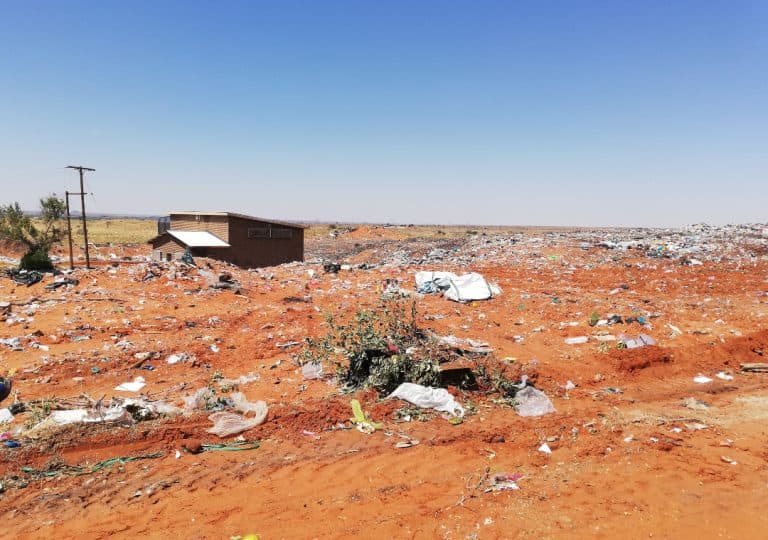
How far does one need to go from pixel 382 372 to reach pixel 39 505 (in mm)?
3609

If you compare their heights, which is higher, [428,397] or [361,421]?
[428,397]

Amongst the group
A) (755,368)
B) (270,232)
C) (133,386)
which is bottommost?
(133,386)

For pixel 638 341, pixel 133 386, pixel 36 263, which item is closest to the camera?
pixel 133 386

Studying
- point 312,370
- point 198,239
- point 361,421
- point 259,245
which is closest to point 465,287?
point 312,370

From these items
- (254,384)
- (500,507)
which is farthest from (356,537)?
(254,384)

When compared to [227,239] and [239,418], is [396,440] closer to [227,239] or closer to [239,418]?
[239,418]

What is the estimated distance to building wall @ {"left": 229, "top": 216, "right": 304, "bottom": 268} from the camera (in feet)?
66.6

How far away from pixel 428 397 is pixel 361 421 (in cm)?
91

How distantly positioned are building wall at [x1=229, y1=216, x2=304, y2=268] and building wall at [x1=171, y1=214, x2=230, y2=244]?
36cm

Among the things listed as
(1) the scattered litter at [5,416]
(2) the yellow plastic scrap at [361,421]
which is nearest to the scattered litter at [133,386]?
(1) the scattered litter at [5,416]

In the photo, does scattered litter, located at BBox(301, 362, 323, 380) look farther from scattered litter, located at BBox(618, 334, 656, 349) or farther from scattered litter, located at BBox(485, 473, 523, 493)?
scattered litter, located at BBox(618, 334, 656, 349)

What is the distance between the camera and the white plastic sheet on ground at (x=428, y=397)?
17.5ft

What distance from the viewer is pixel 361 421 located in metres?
5.06

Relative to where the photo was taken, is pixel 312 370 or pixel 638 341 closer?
pixel 312 370
